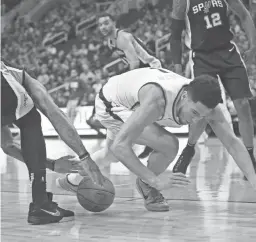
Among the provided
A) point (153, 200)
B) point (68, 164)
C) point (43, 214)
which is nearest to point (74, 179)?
point (153, 200)

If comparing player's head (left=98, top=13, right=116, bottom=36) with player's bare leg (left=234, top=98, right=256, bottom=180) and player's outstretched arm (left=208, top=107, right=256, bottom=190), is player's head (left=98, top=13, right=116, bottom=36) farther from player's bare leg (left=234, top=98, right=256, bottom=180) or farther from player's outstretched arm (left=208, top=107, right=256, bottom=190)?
player's outstretched arm (left=208, top=107, right=256, bottom=190)

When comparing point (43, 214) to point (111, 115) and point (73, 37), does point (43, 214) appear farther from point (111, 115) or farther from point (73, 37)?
point (73, 37)

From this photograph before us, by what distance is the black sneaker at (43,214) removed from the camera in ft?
11.6

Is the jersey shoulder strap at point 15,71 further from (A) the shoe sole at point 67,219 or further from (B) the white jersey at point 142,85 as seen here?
(A) the shoe sole at point 67,219

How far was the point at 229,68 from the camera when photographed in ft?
17.2

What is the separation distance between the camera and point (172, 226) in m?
3.41

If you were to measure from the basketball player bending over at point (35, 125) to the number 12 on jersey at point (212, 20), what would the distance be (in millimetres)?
2175

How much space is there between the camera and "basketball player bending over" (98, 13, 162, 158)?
265 inches

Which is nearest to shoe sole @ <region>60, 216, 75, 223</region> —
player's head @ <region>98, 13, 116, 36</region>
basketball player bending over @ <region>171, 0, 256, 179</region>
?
basketball player bending over @ <region>171, 0, 256, 179</region>

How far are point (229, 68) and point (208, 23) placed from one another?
437mm

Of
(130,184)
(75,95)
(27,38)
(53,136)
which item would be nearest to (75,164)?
(130,184)

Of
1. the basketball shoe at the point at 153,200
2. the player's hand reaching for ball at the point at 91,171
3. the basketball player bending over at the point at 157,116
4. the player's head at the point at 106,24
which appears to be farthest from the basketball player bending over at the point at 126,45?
the player's hand reaching for ball at the point at 91,171

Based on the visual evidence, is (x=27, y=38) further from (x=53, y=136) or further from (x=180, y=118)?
(x=180, y=118)

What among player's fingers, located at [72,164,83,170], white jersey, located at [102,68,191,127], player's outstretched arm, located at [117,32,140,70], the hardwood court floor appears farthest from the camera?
player's outstretched arm, located at [117,32,140,70]
